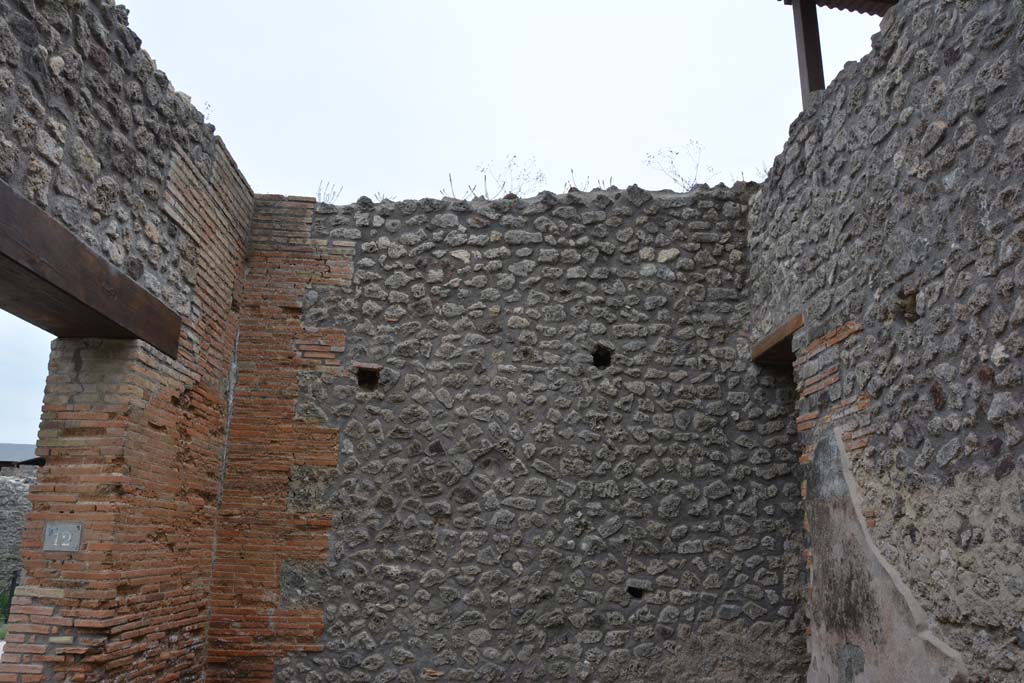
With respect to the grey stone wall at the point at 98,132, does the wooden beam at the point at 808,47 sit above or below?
above

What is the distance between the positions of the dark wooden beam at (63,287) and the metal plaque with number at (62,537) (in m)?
0.94

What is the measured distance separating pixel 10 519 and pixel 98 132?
8.41m

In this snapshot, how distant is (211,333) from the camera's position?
4977 mm

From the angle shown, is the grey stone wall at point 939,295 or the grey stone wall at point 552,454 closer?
the grey stone wall at point 939,295

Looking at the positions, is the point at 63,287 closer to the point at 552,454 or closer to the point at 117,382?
the point at 117,382

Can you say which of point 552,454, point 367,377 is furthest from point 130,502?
point 552,454

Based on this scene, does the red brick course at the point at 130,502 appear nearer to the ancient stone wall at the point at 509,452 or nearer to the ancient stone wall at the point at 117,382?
the ancient stone wall at the point at 117,382

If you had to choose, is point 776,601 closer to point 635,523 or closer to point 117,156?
point 635,523

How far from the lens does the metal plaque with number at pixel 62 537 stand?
12.4 feet

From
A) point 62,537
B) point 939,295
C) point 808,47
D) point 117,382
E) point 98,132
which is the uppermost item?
point 808,47

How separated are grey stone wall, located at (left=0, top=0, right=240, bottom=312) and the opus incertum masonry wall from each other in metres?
0.02

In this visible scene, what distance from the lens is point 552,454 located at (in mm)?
5051

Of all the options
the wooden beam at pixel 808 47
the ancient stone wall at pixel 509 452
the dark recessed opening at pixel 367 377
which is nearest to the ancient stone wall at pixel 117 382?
the ancient stone wall at pixel 509 452

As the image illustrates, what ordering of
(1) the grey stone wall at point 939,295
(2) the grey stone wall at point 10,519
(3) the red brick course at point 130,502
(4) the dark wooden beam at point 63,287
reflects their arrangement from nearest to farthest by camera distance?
(1) the grey stone wall at point 939,295
(4) the dark wooden beam at point 63,287
(3) the red brick course at point 130,502
(2) the grey stone wall at point 10,519
